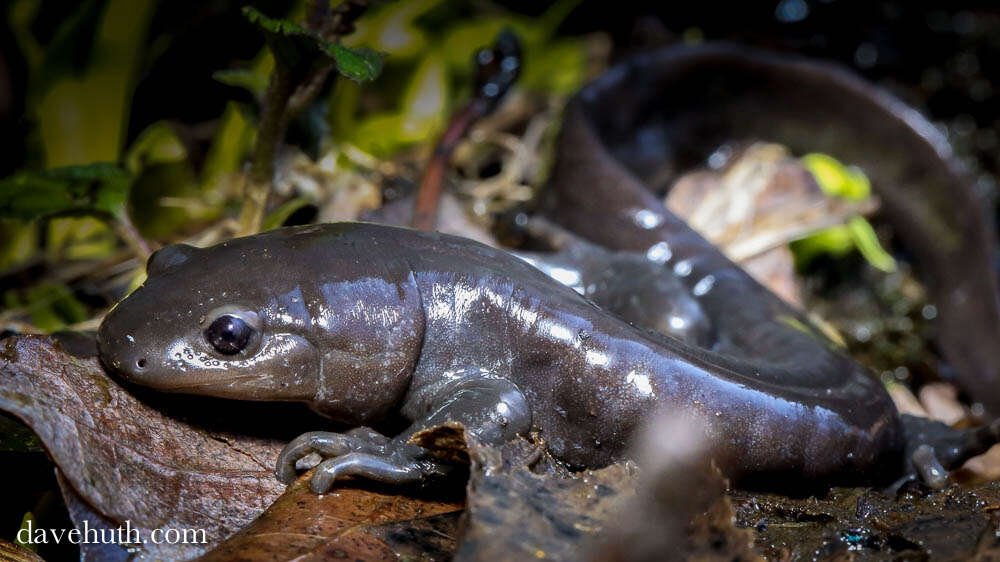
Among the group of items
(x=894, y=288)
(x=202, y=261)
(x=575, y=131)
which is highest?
(x=202, y=261)

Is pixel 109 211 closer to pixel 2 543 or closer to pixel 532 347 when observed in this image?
pixel 2 543

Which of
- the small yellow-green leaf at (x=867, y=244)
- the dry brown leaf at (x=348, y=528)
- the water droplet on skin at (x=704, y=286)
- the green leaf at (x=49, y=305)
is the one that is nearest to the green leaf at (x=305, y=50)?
the dry brown leaf at (x=348, y=528)

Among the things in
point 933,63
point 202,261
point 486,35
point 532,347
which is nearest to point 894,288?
point 933,63

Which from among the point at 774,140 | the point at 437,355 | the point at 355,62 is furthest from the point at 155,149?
the point at 774,140

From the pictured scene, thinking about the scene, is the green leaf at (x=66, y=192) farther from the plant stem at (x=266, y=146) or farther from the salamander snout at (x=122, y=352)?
the salamander snout at (x=122, y=352)

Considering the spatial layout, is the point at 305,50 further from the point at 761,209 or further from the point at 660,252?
the point at 761,209

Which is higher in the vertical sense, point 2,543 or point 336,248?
point 336,248

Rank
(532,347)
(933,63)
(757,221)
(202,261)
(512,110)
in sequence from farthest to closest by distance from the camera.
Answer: (933,63), (512,110), (757,221), (532,347), (202,261)
